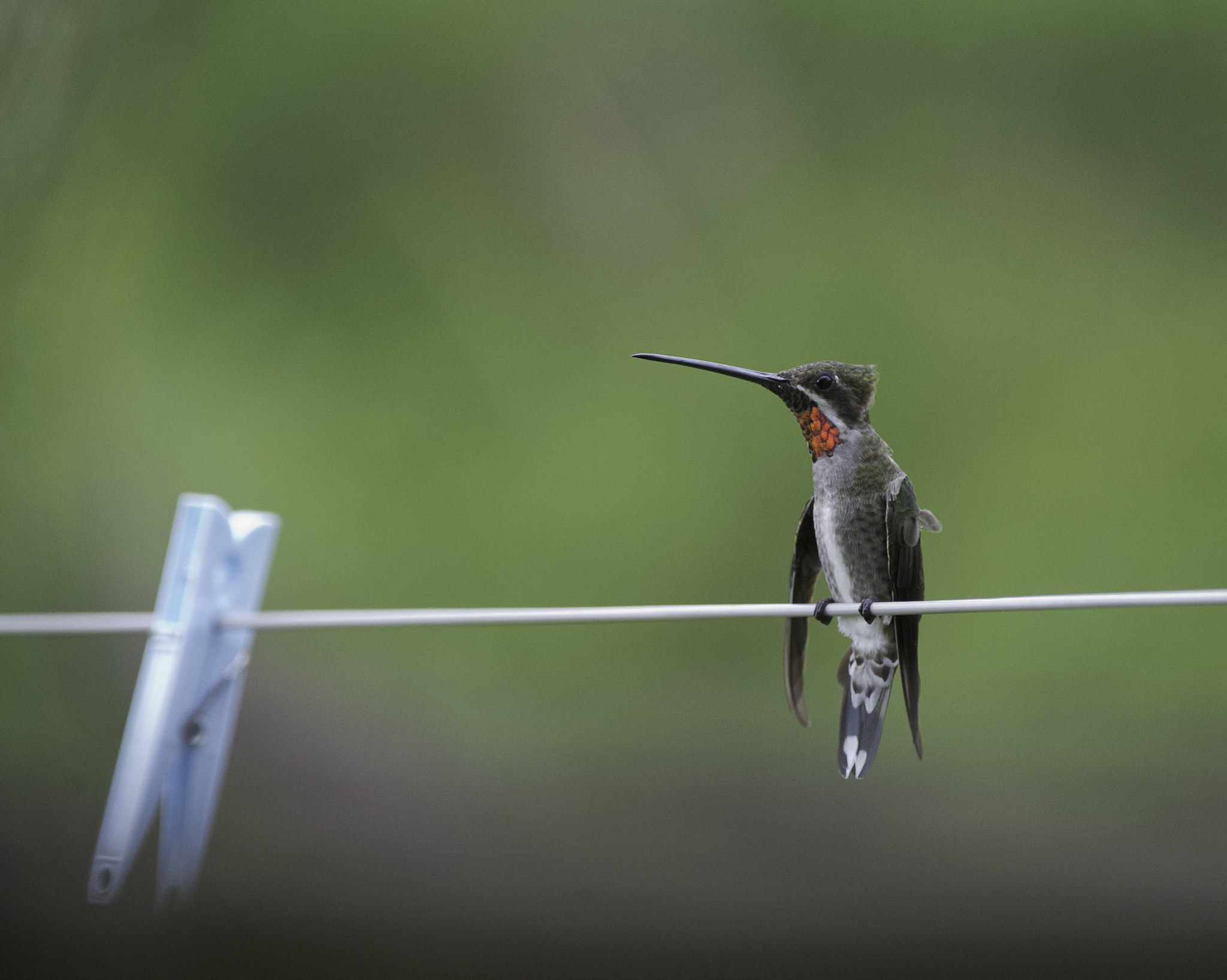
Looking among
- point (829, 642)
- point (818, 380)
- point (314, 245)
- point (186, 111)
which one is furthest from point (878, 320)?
point (186, 111)

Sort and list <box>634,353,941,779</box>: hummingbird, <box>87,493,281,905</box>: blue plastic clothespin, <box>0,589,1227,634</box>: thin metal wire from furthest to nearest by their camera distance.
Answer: <box>634,353,941,779</box>: hummingbird
<box>87,493,281,905</box>: blue plastic clothespin
<box>0,589,1227,634</box>: thin metal wire

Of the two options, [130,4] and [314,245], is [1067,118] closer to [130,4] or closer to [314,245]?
[314,245]

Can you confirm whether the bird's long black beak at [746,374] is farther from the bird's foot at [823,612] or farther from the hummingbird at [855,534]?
the bird's foot at [823,612]

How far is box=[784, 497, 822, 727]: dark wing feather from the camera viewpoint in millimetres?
740

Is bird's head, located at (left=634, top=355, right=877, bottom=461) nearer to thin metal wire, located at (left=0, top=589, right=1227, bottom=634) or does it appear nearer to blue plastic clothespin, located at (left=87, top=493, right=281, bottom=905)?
thin metal wire, located at (left=0, top=589, right=1227, bottom=634)

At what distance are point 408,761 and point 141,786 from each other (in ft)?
3.08

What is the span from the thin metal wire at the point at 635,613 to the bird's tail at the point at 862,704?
2.2 inches

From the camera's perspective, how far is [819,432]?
0.76m

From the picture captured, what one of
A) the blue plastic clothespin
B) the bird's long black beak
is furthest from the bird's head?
the blue plastic clothespin

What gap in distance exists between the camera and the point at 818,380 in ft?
2.43

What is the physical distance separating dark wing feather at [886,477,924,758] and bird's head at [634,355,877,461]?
0.22ft

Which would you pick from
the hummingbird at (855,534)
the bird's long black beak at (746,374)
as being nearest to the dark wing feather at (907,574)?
the hummingbird at (855,534)

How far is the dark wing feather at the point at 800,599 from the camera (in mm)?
740

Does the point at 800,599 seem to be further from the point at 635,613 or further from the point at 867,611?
A: the point at 635,613
